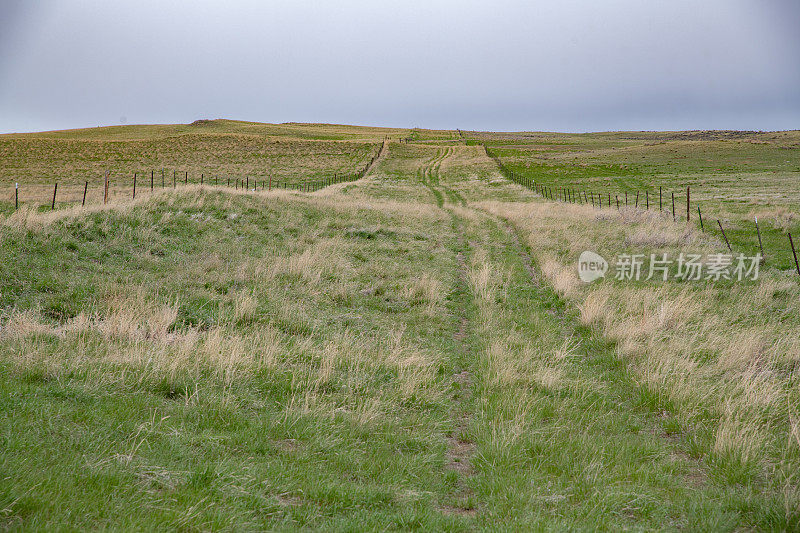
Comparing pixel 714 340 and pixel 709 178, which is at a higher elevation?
pixel 709 178

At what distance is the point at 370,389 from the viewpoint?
19.6ft

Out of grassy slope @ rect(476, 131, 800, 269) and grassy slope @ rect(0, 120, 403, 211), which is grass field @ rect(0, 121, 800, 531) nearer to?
grassy slope @ rect(476, 131, 800, 269)

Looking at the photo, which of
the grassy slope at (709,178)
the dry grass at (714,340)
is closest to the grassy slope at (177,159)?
the grassy slope at (709,178)

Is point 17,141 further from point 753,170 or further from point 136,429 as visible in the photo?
point 753,170

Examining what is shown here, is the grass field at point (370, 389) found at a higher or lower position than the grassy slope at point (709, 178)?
lower

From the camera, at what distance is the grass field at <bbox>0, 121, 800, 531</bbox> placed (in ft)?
12.3

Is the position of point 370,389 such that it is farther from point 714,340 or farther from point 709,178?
point 709,178

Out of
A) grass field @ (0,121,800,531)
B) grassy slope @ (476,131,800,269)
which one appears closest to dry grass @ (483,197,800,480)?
grass field @ (0,121,800,531)

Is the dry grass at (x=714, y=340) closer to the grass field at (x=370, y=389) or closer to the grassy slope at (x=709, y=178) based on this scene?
the grass field at (x=370, y=389)

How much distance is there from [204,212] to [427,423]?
1482 centimetres

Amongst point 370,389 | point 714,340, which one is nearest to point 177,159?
point 370,389

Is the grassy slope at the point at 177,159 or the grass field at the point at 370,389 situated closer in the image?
the grass field at the point at 370,389

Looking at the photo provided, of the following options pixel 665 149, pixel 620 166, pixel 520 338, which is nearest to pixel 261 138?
pixel 620 166

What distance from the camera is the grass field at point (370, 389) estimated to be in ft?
12.3
